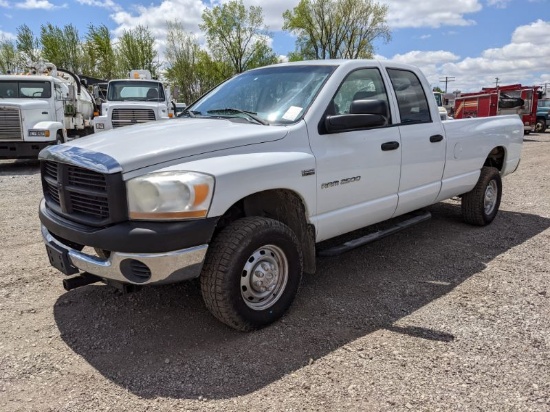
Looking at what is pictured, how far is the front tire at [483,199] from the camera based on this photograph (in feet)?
19.1

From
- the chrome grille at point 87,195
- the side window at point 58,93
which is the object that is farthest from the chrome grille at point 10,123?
the chrome grille at point 87,195

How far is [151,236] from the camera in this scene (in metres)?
2.75

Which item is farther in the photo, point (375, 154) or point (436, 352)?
point (375, 154)

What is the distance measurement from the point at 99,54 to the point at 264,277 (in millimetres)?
40818

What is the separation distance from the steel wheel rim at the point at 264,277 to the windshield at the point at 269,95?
1036 mm

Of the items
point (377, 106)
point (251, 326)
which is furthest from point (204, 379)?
point (377, 106)

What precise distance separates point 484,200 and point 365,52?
1574 inches

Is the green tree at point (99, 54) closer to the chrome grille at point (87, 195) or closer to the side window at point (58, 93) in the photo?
the side window at point (58, 93)

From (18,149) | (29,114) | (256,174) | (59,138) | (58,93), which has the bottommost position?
(18,149)

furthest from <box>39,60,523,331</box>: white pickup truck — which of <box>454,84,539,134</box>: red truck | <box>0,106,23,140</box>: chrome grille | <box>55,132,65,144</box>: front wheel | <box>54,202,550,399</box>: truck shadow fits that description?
<box>454,84,539,134</box>: red truck

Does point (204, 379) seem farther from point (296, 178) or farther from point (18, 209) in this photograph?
point (18, 209)

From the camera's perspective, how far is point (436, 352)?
3.07 metres

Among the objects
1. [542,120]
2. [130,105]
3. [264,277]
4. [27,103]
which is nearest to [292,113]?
[264,277]

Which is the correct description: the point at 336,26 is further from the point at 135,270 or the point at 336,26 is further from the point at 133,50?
the point at 135,270
